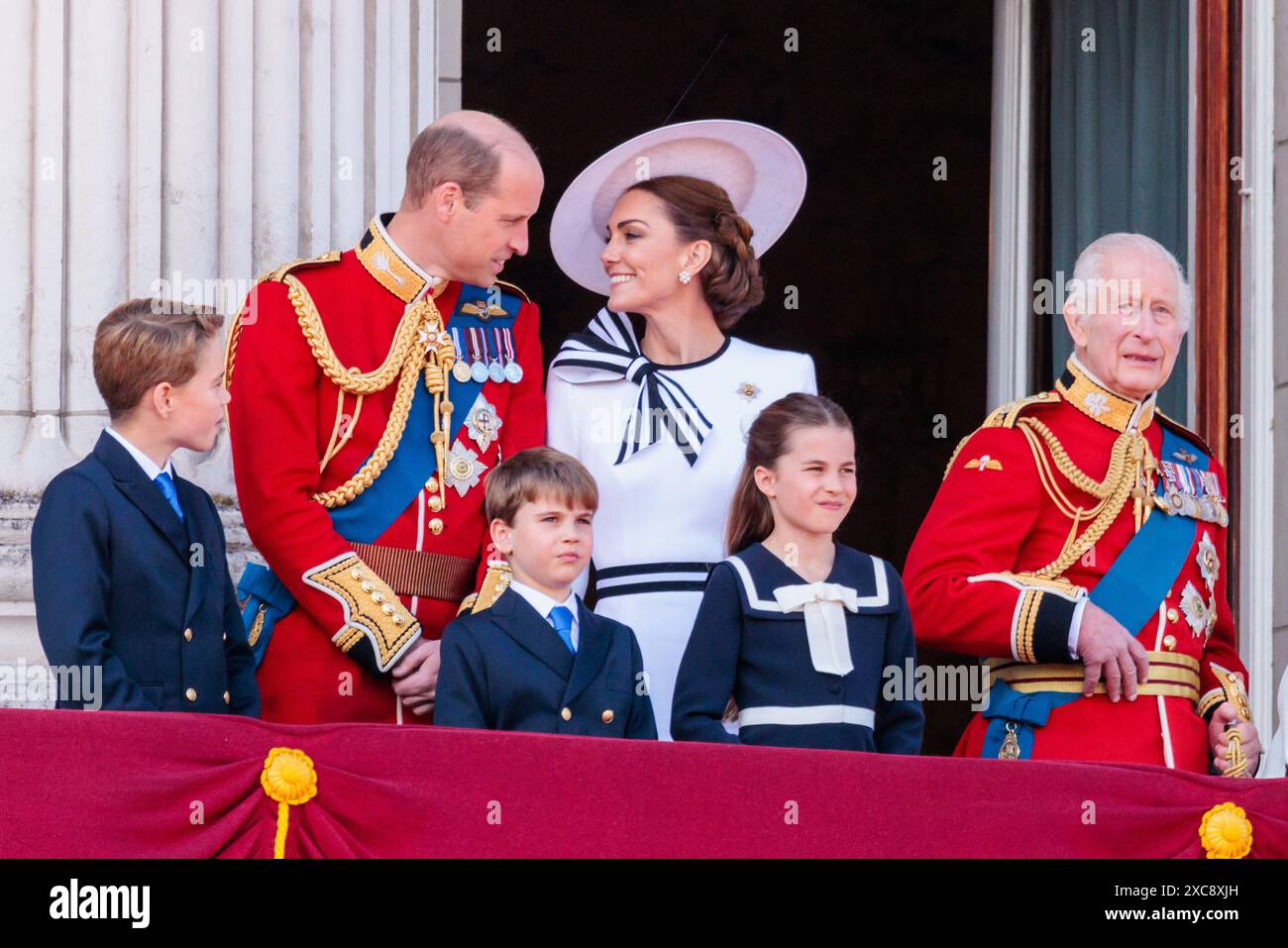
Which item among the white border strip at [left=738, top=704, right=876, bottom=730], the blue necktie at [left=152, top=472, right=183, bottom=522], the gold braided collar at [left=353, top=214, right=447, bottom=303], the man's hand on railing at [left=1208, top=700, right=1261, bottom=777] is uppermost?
the gold braided collar at [left=353, top=214, right=447, bottom=303]

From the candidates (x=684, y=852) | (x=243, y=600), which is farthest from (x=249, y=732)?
(x=243, y=600)

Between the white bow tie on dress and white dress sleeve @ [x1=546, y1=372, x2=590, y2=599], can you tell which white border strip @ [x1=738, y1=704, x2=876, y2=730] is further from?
white dress sleeve @ [x1=546, y1=372, x2=590, y2=599]

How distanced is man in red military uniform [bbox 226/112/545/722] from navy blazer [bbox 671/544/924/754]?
529 millimetres

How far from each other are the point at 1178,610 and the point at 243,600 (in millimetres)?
1883

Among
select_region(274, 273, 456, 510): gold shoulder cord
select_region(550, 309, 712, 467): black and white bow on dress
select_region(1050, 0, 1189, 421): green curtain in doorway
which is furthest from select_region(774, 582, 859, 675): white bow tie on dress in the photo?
select_region(1050, 0, 1189, 421): green curtain in doorway

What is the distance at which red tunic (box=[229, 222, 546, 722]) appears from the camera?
4.72 meters

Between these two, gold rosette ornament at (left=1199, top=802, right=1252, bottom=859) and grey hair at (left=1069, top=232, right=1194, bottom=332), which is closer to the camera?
gold rosette ornament at (left=1199, top=802, right=1252, bottom=859)

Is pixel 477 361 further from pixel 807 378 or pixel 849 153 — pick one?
pixel 849 153

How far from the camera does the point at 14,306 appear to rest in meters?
5.66

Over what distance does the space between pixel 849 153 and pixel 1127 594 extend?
3.43m

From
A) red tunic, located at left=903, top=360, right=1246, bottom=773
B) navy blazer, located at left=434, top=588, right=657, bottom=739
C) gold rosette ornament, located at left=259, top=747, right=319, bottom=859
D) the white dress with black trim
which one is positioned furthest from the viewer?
the white dress with black trim

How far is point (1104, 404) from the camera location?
17.0 feet

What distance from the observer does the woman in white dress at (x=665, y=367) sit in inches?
204
